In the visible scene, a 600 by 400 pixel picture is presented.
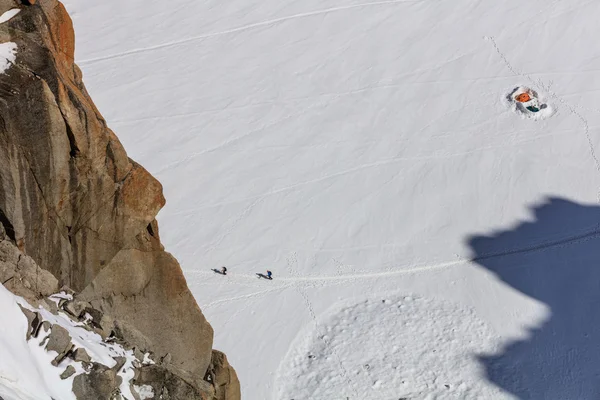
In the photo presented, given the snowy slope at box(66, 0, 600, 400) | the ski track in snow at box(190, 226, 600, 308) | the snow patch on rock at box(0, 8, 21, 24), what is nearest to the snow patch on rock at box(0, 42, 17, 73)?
the snow patch on rock at box(0, 8, 21, 24)

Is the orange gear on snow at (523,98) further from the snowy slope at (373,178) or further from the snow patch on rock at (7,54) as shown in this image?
the snow patch on rock at (7,54)

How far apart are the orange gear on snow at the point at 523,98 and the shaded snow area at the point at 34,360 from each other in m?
26.1

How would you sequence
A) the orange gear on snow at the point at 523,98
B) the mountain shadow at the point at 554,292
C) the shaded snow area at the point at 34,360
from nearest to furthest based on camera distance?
the shaded snow area at the point at 34,360 → the mountain shadow at the point at 554,292 → the orange gear on snow at the point at 523,98

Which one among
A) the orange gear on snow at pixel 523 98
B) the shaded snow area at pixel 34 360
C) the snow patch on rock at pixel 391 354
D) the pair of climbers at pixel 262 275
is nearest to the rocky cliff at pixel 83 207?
the shaded snow area at pixel 34 360

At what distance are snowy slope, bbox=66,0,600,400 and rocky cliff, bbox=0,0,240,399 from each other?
33.2 feet

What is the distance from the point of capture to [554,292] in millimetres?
31750

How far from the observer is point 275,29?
41.8 meters

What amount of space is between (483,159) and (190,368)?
66.1 ft

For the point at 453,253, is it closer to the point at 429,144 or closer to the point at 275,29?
the point at 429,144

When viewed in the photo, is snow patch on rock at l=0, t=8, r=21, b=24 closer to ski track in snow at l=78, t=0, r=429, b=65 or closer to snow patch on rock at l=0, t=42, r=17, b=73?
snow patch on rock at l=0, t=42, r=17, b=73

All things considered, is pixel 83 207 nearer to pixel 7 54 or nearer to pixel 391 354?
pixel 7 54

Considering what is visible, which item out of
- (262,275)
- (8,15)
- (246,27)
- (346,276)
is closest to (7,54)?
(8,15)

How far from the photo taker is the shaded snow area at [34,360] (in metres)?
13.3

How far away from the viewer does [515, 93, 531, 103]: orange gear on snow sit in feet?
125
